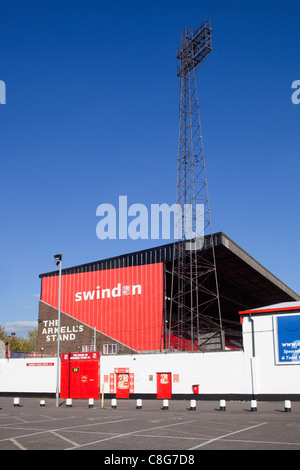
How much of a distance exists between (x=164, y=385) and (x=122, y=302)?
626 inches

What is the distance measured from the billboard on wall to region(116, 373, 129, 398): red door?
8404 mm

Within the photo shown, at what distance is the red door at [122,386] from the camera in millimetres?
41062

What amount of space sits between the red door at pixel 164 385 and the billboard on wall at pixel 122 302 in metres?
9.35

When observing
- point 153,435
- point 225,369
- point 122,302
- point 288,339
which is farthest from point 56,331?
point 153,435

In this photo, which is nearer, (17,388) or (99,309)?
(17,388)

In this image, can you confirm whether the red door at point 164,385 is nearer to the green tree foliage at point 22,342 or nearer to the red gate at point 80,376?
the red gate at point 80,376

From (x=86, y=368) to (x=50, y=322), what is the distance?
1805cm

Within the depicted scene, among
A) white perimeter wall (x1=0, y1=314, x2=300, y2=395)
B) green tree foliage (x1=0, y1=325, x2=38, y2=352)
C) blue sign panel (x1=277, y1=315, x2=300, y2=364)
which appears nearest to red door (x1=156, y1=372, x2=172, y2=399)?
white perimeter wall (x1=0, y1=314, x2=300, y2=395)

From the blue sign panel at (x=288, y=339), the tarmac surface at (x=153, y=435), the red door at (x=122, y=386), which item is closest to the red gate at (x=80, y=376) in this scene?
the red door at (x=122, y=386)

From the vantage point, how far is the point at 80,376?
142ft

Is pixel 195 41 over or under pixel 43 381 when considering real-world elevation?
over
